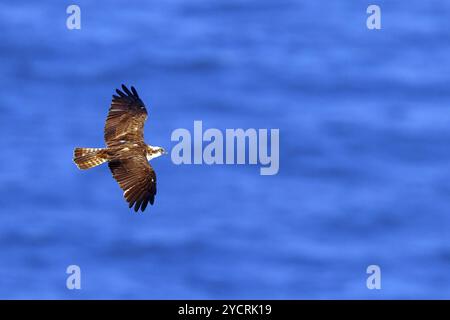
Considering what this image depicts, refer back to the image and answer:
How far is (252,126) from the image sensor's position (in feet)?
173

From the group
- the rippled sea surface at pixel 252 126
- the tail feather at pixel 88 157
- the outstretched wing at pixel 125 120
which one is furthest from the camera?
the rippled sea surface at pixel 252 126

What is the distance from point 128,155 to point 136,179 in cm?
48

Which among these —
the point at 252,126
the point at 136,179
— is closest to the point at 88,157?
the point at 136,179

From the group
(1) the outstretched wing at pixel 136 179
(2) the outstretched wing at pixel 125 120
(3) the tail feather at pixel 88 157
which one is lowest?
(1) the outstretched wing at pixel 136 179

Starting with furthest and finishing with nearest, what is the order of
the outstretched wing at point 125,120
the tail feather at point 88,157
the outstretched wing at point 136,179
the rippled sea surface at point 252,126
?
the rippled sea surface at point 252,126, the outstretched wing at point 125,120, the tail feather at point 88,157, the outstretched wing at point 136,179

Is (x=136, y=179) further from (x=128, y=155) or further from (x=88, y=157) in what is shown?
(x=88, y=157)

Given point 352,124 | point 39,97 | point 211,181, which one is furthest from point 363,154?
point 39,97


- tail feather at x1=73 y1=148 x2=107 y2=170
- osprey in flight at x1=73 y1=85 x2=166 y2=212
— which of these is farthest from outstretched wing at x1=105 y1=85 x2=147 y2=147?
tail feather at x1=73 y1=148 x2=107 y2=170

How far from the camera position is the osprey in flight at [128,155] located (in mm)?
29734

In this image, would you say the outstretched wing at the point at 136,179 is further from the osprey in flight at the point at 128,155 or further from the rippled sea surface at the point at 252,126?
the rippled sea surface at the point at 252,126

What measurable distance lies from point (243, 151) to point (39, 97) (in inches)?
343

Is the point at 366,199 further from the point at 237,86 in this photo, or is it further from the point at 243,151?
the point at 237,86

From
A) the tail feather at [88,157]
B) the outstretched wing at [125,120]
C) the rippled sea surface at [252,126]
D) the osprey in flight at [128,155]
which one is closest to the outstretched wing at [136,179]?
the osprey in flight at [128,155]

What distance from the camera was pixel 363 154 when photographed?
180 feet
